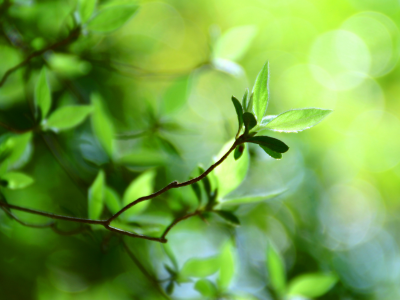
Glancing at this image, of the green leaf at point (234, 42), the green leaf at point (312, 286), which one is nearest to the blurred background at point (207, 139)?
the green leaf at point (234, 42)

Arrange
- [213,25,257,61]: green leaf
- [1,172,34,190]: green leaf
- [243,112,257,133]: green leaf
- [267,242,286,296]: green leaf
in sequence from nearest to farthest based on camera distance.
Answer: [243,112,257,133]: green leaf < [1,172,34,190]: green leaf < [267,242,286,296]: green leaf < [213,25,257,61]: green leaf

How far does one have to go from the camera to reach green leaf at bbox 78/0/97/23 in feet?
1.42

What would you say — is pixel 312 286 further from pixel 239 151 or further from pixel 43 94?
pixel 43 94

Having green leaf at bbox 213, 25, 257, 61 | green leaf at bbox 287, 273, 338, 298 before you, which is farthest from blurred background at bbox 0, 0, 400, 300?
green leaf at bbox 287, 273, 338, 298

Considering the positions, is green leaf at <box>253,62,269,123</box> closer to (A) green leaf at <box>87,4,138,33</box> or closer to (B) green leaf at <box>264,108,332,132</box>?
(B) green leaf at <box>264,108,332,132</box>

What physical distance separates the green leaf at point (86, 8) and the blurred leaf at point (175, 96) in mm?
210

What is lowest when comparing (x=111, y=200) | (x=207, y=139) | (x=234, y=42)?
(x=207, y=139)

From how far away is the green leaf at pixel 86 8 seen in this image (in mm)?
434

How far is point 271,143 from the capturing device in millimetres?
277

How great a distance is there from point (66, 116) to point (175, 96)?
24 centimetres

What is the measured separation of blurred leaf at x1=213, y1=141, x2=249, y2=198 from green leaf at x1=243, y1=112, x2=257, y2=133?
7 cm

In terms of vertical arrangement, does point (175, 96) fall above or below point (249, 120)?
below

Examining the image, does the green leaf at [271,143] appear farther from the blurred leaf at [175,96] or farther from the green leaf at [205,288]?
the blurred leaf at [175,96]

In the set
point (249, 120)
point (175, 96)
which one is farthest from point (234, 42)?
point (249, 120)
